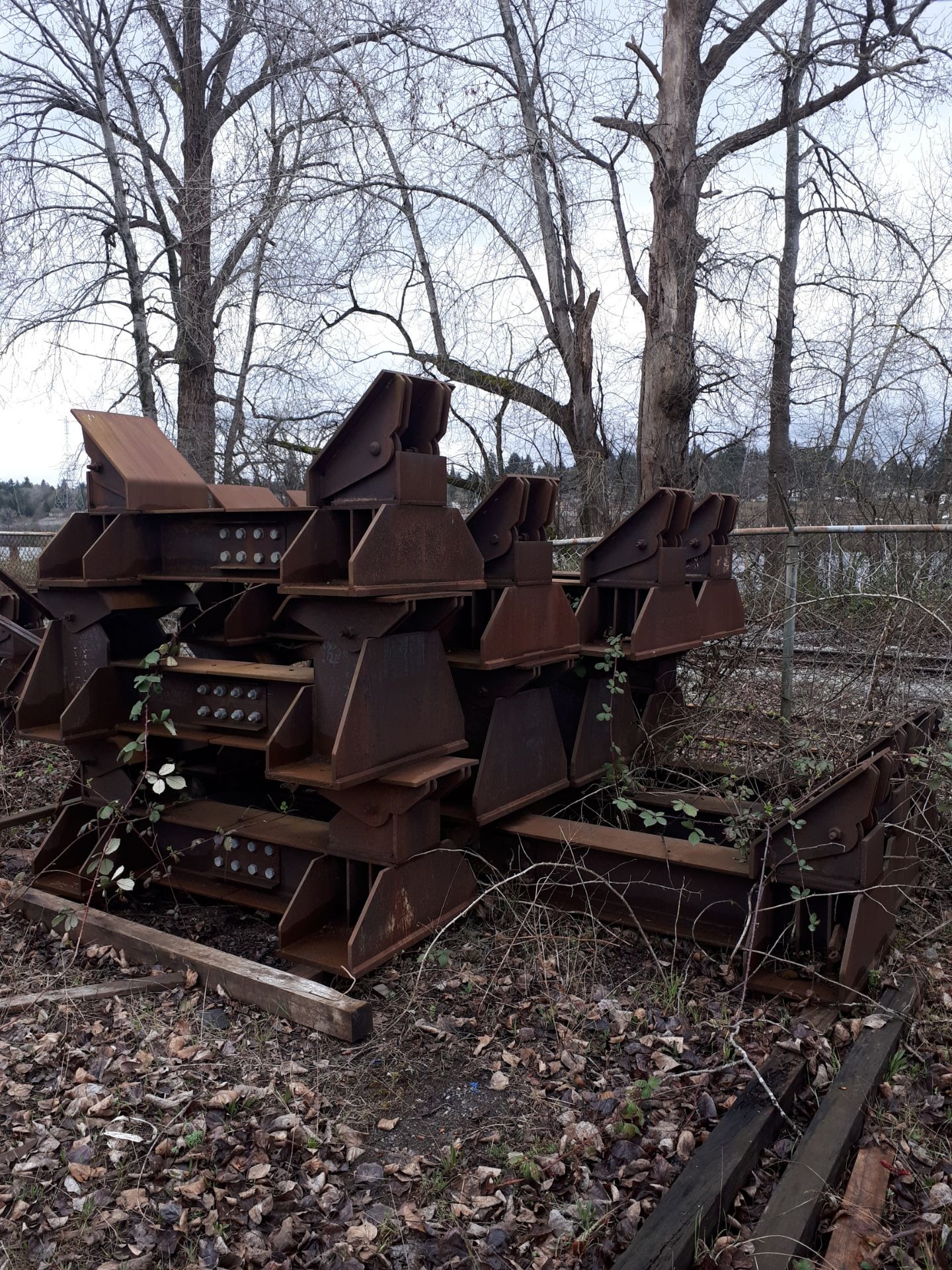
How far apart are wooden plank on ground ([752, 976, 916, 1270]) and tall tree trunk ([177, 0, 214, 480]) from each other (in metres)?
10.1

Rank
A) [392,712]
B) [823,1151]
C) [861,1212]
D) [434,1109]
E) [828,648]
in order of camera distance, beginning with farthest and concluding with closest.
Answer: [828,648]
[392,712]
[434,1109]
[823,1151]
[861,1212]

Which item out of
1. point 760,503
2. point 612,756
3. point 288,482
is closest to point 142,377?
point 288,482

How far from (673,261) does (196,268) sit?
20.4 feet

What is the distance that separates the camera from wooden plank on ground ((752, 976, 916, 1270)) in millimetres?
2465

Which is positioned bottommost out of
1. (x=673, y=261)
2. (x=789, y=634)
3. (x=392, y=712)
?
(x=392, y=712)

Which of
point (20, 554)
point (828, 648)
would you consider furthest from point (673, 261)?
point (20, 554)

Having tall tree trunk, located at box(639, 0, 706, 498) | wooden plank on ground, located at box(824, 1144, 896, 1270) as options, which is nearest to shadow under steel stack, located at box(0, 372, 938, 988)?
wooden plank on ground, located at box(824, 1144, 896, 1270)

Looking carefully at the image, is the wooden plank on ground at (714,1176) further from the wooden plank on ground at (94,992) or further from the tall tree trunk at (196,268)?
the tall tree trunk at (196,268)

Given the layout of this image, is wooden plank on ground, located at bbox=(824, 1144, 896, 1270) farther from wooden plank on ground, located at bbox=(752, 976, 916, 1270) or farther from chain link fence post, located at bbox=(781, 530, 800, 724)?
chain link fence post, located at bbox=(781, 530, 800, 724)

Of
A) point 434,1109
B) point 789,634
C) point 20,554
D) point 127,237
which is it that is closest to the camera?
point 434,1109

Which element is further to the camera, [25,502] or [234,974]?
[25,502]

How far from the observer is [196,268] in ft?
39.1

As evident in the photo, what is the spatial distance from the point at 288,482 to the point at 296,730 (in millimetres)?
8339

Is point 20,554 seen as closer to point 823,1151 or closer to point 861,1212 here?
point 823,1151
